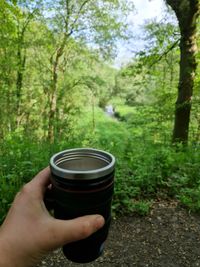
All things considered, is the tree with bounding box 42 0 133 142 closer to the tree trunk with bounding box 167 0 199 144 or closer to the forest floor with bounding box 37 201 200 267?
the tree trunk with bounding box 167 0 199 144

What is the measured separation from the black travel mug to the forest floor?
1.23 metres

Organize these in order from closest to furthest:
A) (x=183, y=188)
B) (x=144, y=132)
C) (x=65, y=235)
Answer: (x=65, y=235)
(x=183, y=188)
(x=144, y=132)

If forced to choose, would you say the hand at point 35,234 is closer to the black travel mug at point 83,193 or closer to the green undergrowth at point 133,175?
the black travel mug at point 83,193

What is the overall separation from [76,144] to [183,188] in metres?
1.60

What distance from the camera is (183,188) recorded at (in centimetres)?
303

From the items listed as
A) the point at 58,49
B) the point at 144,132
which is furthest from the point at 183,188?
the point at 58,49

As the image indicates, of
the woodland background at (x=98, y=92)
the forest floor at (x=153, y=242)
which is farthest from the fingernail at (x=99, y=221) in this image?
the woodland background at (x=98, y=92)

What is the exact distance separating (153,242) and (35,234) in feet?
5.53

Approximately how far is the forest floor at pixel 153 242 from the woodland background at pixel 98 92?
6.2 inches

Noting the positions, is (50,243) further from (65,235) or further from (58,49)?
(58,49)

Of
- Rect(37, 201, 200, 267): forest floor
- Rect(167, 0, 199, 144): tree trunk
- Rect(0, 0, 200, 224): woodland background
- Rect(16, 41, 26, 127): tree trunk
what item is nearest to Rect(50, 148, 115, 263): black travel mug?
Rect(37, 201, 200, 267): forest floor

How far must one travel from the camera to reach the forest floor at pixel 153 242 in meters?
2.02

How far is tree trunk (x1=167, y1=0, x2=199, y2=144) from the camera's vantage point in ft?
15.0

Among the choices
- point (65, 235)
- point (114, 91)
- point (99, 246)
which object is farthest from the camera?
point (114, 91)
